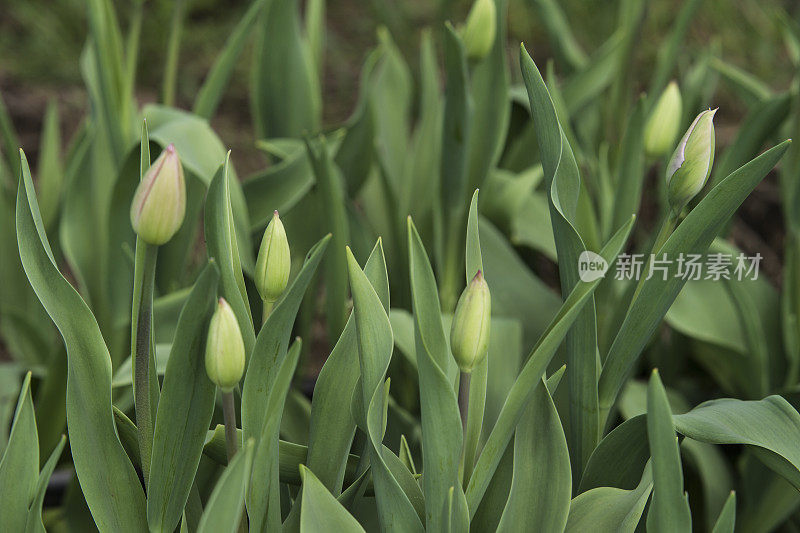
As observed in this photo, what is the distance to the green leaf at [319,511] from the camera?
52cm

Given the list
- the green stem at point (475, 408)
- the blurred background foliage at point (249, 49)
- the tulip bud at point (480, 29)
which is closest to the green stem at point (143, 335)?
the green stem at point (475, 408)

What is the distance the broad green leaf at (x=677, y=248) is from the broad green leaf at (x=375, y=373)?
18 cm

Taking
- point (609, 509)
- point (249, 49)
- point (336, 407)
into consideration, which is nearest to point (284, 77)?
point (336, 407)

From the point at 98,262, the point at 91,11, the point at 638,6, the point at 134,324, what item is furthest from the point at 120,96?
the point at 638,6

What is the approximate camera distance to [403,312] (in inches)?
33.5

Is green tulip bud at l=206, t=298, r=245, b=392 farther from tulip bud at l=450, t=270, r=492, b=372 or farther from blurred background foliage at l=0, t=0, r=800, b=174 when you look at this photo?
blurred background foliage at l=0, t=0, r=800, b=174

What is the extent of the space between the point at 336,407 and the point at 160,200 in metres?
0.20

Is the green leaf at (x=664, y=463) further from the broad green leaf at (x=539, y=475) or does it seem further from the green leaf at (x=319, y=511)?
the green leaf at (x=319, y=511)

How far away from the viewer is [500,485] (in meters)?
0.60

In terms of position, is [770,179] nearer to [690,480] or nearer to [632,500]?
[690,480]

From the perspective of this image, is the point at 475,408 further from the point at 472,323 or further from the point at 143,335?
the point at 143,335

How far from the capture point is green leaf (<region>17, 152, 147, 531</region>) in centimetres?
54

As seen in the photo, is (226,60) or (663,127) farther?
(226,60)

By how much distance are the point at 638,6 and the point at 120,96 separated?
25.7 inches
